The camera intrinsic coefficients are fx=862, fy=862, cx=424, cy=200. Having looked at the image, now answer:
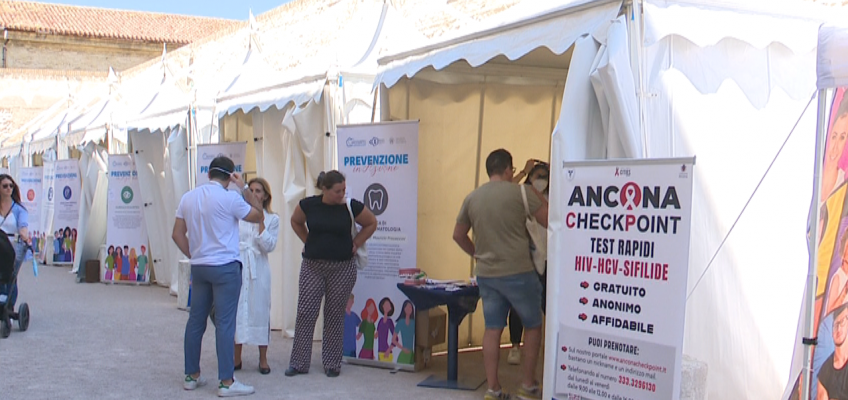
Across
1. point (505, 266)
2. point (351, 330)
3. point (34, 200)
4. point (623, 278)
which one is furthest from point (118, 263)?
point (623, 278)

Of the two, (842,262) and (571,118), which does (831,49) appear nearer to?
(842,262)

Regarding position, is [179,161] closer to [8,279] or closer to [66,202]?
[8,279]

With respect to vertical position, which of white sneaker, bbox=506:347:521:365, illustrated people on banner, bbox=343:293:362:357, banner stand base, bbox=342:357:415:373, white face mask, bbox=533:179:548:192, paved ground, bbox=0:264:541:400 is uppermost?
white face mask, bbox=533:179:548:192

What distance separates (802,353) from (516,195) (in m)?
2.19

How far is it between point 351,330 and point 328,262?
3.16 ft

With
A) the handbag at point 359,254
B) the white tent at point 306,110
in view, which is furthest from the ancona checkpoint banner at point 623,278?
the white tent at point 306,110

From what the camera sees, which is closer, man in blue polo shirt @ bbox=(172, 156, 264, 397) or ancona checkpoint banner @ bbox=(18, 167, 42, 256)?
man in blue polo shirt @ bbox=(172, 156, 264, 397)

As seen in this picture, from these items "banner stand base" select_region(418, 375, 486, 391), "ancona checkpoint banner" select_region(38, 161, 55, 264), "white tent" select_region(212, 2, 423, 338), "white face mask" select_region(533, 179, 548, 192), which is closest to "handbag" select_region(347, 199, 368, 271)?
"banner stand base" select_region(418, 375, 486, 391)

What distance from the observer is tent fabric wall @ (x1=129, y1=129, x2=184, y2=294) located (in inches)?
492

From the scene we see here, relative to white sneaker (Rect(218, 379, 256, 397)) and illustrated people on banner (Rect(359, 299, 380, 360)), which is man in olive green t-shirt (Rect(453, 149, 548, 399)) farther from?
white sneaker (Rect(218, 379, 256, 397))

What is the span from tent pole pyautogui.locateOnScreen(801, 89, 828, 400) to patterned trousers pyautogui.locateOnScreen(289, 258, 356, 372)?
11.8 feet

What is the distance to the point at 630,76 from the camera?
16.3ft

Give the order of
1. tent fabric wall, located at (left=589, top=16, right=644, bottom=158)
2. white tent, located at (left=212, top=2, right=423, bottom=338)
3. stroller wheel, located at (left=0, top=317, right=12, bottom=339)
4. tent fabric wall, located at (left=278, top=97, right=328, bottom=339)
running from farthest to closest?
1. stroller wheel, located at (left=0, top=317, right=12, bottom=339)
2. tent fabric wall, located at (left=278, top=97, right=328, bottom=339)
3. white tent, located at (left=212, top=2, right=423, bottom=338)
4. tent fabric wall, located at (left=589, top=16, right=644, bottom=158)

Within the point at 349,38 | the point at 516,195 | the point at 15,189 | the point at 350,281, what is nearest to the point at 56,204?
the point at 15,189
